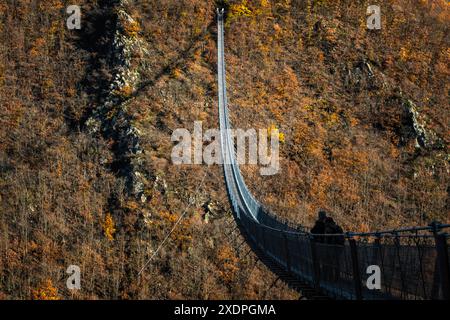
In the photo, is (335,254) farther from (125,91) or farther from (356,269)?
(125,91)

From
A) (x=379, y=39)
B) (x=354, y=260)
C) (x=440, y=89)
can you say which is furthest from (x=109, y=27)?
(x=354, y=260)

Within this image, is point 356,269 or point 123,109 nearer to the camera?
point 356,269

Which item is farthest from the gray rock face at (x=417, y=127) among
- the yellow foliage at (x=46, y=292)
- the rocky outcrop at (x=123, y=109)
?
the yellow foliage at (x=46, y=292)

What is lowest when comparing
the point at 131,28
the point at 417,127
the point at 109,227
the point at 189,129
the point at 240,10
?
the point at 109,227

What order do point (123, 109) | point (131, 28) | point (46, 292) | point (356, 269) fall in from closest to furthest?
1. point (356, 269)
2. point (46, 292)
3. point (123, 109)
4. point (131, 28)

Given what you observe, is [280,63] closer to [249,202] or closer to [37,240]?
[37,240]

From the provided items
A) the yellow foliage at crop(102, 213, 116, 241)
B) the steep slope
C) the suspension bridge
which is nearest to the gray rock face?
the steep slope

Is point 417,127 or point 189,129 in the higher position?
point 417,127

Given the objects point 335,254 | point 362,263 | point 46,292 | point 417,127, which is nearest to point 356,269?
point 362,263

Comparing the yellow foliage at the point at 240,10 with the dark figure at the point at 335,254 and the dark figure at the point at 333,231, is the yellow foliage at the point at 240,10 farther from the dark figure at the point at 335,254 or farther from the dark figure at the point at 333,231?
the dark figure at the point at 335,254
